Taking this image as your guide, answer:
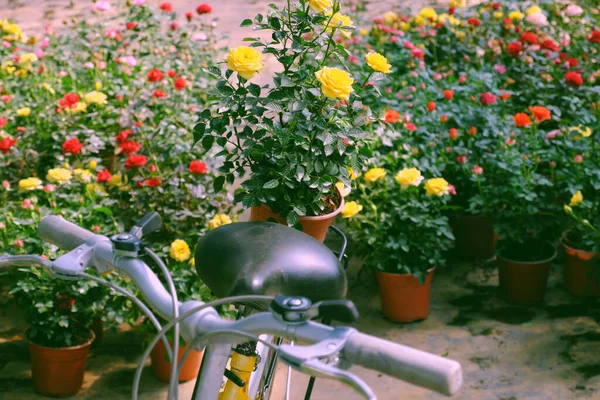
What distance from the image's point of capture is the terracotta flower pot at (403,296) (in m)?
3.37

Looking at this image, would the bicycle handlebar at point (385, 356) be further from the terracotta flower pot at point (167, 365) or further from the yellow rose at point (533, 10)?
the yellow rose at point (533, 10)

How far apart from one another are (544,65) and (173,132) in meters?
2.20

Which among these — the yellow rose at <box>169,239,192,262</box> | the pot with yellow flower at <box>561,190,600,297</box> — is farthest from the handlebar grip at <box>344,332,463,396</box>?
the pot with yellow flower at <box>561,190,600,297</box>

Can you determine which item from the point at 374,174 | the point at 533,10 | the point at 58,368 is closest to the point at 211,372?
the point at 58,368

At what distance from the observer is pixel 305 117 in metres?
2.34

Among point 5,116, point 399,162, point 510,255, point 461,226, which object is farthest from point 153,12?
point 510,255

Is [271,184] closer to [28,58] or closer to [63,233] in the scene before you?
[63,233]

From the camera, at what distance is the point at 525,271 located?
137 inches

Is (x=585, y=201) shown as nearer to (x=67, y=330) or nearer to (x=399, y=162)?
(x=399, y=162)

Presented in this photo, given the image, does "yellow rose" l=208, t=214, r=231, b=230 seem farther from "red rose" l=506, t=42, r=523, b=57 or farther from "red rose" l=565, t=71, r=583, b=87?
"red rose" l=506, t=42, r=523, b=57

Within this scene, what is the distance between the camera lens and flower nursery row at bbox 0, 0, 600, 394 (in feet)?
7.84

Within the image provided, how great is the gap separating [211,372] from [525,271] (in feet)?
8.29

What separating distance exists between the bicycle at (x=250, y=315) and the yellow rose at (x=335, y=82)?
68 centimetres

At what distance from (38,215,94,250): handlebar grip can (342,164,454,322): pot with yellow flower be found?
193 centimetres
